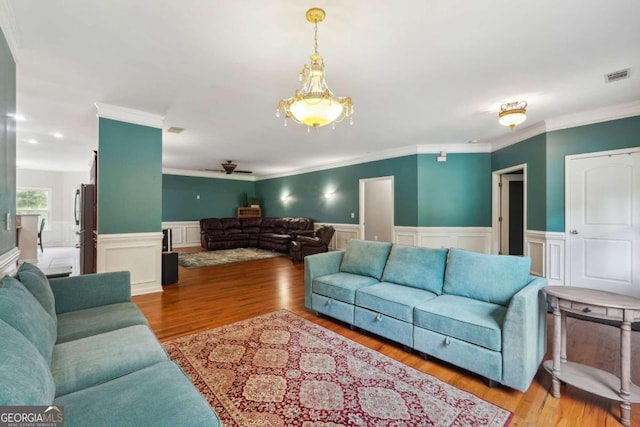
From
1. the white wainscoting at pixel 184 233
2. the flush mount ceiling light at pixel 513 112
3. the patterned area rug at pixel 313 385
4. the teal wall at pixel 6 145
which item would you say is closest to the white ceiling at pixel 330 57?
the flush mount ceiling light at pixel 513 112

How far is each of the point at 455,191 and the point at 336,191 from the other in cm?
316

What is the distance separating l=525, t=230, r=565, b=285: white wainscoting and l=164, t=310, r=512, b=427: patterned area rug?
357 centimetres

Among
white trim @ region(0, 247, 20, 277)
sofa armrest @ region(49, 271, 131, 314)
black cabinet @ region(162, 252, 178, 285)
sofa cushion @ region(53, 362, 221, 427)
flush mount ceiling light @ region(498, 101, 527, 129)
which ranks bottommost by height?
black cabinet @ region(162, 252, 178, 285)

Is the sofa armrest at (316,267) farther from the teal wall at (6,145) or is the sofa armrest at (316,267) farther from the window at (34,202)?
the window at (34,202)

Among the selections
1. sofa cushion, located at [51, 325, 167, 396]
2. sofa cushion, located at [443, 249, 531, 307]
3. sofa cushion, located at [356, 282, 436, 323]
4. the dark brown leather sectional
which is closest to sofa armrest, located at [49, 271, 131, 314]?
sofa cushion, located at [51, 325, 167, 396]

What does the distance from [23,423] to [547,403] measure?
268cm

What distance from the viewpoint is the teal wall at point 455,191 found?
6.02 meters

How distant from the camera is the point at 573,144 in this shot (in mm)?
4191

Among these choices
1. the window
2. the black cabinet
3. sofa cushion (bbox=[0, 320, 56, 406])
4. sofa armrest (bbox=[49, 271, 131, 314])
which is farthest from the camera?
the window

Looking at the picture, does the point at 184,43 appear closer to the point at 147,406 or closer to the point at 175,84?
the point at 175,84

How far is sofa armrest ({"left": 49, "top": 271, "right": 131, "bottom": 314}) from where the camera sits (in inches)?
88.7

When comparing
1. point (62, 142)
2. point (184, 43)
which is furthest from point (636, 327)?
point (62, 142)

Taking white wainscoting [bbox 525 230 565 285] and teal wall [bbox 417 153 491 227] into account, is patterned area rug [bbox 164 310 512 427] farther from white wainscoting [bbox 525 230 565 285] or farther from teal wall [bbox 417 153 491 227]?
teal wall [bbox 417 153 491 227]

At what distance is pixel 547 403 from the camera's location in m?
1.87
